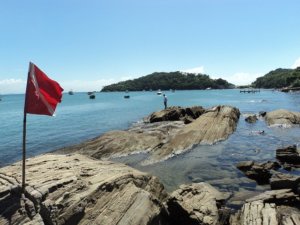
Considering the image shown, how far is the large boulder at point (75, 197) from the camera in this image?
1043cm

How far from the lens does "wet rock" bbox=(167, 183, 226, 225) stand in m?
13.5

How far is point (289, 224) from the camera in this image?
41.0 feet

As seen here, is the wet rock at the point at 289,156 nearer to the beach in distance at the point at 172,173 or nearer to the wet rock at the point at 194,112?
the beach in distance at the point at 172,173

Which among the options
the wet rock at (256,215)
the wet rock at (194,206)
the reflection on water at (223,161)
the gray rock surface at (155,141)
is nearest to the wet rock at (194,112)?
the gray rock surface at (155,141)

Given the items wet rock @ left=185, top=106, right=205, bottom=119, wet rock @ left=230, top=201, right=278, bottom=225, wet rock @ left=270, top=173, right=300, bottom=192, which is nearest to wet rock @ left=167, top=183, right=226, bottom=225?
wet rock @ left=230, top=201, right=278, bottom=225

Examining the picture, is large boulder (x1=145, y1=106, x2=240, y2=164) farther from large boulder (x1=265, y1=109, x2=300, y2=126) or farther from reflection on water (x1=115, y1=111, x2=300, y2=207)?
large boulder (x1=265, y1=109, x2=300, y2=126)

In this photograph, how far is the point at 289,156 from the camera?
24000 mm

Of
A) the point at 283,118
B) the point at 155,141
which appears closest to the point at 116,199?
the point at 155,141

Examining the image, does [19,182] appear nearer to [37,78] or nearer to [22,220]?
[22,220]

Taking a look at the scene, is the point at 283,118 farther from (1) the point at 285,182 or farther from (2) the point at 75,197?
(2) the point at 75,197

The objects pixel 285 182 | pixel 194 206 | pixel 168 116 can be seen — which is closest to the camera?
pixel 194 206

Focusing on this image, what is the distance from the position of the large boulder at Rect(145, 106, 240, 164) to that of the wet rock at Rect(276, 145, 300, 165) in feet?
25.5

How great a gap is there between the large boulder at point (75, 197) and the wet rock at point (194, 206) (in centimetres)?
76

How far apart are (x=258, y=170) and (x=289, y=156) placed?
4.64 meters
